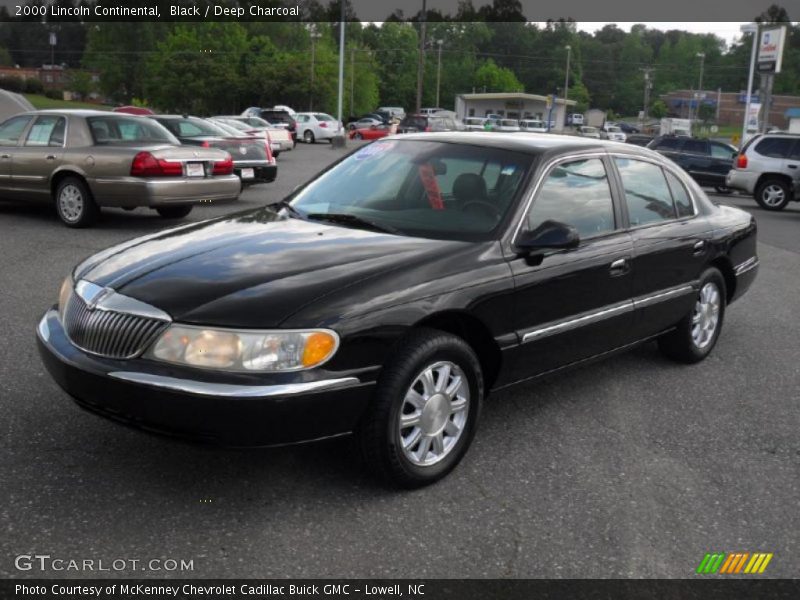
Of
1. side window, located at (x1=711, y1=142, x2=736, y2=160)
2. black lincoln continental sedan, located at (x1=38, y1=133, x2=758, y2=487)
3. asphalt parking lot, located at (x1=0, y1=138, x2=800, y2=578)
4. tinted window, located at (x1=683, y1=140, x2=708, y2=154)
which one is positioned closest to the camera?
asphalt parking lot, located at (x1=0, y1=138, x2=800, y2=578)

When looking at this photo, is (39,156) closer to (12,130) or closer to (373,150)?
(12,130)

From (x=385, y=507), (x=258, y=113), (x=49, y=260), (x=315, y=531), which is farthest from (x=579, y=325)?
(x=258, y=113)

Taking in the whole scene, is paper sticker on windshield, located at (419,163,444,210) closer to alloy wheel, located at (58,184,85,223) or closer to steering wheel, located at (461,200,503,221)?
steering wheel, located at (461,200,503,221)

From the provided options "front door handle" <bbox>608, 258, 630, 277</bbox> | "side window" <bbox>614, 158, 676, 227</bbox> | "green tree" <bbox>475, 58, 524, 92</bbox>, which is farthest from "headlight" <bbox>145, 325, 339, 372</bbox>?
"green tree" <bbox>475, 58, 524, 92</bbox>

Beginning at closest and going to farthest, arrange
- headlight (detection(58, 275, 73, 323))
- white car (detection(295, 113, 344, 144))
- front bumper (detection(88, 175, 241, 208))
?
1. headlight (detection(58, 275, 73, 323))
2. front bumper (detection(88, 175, 241, 208))
3. white car (detection(295, 113, 344, 144))

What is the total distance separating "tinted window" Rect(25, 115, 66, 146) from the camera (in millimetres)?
10703

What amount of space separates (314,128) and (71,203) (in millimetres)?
34153

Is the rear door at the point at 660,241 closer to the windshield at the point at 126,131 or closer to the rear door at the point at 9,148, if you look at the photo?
the windshield at the point at 126,131

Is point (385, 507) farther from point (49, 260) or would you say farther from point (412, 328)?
point (49, 260)

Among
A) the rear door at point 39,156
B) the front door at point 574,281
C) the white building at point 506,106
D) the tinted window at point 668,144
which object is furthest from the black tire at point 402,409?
the white building at point 506,106

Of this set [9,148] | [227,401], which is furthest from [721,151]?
[227,401]

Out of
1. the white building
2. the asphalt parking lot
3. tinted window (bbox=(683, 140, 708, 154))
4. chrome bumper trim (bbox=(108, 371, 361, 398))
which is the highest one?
chrome bumper trim (bbox=(108, 371, 361, 398))

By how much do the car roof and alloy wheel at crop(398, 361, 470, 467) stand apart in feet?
4.74

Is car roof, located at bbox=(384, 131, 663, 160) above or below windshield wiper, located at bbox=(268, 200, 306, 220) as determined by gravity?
above
